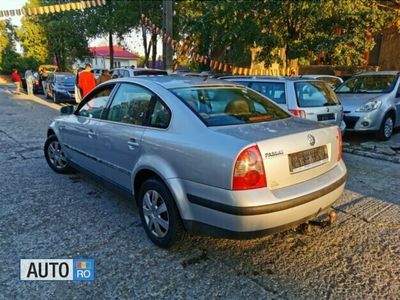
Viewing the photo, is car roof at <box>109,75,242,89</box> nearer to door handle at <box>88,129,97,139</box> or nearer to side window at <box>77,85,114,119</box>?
side window at <box>77,85,114,119</box>

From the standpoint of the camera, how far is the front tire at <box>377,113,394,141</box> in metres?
7.74

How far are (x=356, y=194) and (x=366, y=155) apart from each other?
236cm

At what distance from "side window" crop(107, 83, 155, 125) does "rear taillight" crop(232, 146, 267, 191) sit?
1.23m

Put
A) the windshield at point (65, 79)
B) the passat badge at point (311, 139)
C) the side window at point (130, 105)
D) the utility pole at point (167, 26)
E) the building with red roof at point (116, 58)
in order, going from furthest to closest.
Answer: the building with red roof at point (116, 58)
the windshield at point (65, 79)
the utility pole at point (167, 26)
the side window at point (130, 105)
the passat badge at point (311, 139)

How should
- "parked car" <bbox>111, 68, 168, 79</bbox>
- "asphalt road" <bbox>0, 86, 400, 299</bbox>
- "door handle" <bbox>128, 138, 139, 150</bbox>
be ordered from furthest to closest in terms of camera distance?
"parked car" <bbox>111, 68, 168, 79</bbox>, "door handle" <bbox>128, 138, 139, 150</bbox>, "asphalt road" <bbox>0, 86, 400, 299</bbox>

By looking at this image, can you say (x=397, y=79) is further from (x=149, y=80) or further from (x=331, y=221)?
(x=149, y=80)

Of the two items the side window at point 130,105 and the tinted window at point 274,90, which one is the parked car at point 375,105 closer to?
the tinted window at point 274,90

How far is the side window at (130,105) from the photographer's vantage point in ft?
11.4

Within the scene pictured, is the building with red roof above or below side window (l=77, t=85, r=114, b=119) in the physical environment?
above

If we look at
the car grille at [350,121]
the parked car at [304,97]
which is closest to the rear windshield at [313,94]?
the parked car at [304,97]

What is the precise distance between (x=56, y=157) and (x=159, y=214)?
9.22 feet

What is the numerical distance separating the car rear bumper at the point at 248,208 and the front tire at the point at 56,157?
2963 mm

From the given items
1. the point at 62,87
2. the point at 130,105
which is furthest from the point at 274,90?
the point at 62,87

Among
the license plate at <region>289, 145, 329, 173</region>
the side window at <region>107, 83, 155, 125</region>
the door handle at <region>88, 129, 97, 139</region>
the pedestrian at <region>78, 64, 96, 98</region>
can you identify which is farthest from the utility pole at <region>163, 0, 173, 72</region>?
the license plate at <region>289, 145, 329, 173</region>
